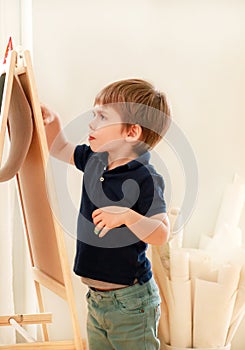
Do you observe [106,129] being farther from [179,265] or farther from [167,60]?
[167,60]

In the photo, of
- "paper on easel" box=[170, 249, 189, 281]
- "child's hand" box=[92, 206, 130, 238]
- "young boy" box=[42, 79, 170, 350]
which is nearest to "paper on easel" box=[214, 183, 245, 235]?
"paper on easel" box=[170, 249, 189, 281]

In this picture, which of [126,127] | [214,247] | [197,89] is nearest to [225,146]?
[197,89]

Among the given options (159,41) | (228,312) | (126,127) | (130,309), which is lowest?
(228,312)

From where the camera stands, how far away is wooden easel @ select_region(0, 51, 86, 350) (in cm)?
168

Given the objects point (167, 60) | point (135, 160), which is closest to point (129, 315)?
point (135, 160)

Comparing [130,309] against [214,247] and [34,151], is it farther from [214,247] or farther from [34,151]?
[214,247]

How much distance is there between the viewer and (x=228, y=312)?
214 cm

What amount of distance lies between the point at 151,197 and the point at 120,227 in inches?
4.4

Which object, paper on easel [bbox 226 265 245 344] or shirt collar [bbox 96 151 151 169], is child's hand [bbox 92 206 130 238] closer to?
shirt collar [bbox 96 151 151 169]

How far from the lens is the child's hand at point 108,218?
1.49 m

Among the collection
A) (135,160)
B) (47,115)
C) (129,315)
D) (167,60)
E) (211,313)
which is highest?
(167,60)

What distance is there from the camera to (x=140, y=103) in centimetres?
159

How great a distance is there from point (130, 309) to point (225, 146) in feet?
3.23

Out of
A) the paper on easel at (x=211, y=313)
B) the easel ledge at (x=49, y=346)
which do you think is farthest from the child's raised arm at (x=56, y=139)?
the paper on easel at (x=211, y=313)
